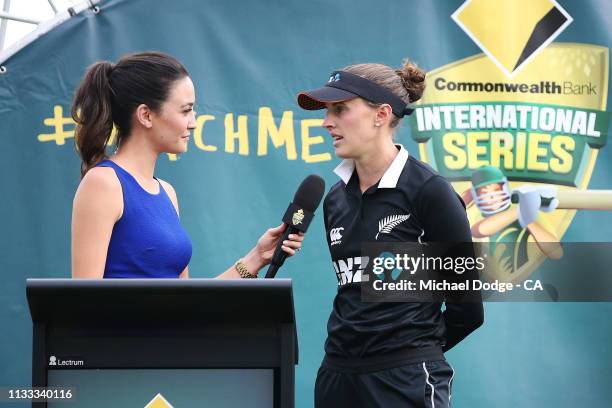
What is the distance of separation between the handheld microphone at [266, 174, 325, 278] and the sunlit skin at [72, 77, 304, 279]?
0.02 metres

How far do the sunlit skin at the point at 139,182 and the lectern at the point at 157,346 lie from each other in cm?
60

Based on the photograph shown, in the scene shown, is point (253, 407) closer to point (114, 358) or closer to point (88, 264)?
point (114, 358)

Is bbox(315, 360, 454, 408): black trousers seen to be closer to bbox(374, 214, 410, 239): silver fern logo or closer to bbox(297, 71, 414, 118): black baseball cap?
bbox(374, 214, 410, 239): silver fern logo

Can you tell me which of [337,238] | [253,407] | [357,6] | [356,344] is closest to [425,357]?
[356,344]

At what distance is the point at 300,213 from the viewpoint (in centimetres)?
259

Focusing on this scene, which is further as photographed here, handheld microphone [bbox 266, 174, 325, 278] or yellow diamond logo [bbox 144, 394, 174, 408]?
handheld microphone [bbox 266, 174, 325, 278]

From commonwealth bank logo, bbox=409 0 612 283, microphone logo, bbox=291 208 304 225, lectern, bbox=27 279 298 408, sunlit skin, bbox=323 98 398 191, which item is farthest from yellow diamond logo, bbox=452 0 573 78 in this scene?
lectern, bbox=27 279 298 408

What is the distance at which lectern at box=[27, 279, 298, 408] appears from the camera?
1606 millimetres

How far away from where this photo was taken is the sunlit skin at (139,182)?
225cm

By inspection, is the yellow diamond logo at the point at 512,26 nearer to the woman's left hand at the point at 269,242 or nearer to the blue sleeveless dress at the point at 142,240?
the woman's left hand at the point at 269,242

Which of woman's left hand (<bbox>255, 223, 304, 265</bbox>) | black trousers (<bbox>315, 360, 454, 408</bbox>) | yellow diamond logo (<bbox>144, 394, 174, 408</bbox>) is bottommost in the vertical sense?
black trousers (<bbox>315, 360, 454, 408</bbox>)

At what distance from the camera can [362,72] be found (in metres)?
2.90

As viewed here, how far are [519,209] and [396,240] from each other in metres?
1.64

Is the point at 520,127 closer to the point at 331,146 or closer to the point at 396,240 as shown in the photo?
the point at 331,146
